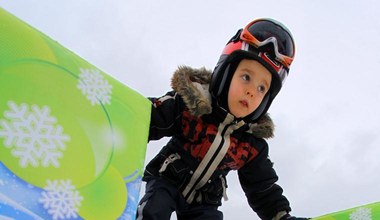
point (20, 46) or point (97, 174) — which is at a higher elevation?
point (20, 46)

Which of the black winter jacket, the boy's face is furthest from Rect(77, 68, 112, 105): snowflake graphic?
the boy's face

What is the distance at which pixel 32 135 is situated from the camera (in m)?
1.24

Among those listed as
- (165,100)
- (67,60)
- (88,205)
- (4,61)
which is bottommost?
(88,205)

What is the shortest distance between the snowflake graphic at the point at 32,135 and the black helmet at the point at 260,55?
48.3 inches

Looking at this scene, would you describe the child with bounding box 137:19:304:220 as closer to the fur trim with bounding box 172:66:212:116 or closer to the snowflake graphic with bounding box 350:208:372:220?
the fur trim with bounding box 172:66:212:116

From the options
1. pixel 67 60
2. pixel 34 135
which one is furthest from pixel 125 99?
pixel 34 135

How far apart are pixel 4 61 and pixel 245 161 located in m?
1.58

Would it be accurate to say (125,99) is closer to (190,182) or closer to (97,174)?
(97,174)

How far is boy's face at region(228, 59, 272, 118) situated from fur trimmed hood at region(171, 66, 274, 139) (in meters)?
0.14

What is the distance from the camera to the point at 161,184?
7.43 ft

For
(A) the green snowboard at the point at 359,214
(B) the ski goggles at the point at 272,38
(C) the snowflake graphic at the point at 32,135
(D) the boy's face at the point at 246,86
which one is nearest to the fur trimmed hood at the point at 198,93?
(D) the boy's face at the point at 246,86

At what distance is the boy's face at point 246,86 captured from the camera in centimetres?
227

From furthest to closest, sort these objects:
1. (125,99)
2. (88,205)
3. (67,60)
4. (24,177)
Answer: (125,99) < (67,60) < (88,205) < (24,177)

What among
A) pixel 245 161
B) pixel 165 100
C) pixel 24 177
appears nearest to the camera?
pixel 24 177
